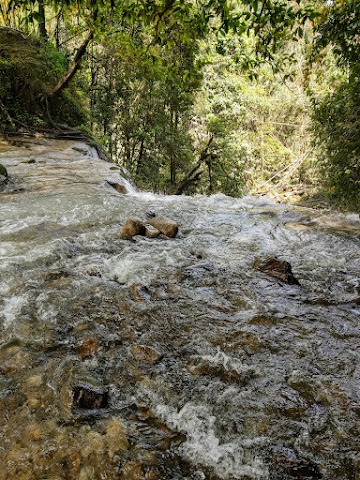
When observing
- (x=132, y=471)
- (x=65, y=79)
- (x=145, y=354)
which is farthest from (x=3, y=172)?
(x=132, y=471)

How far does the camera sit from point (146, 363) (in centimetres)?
269

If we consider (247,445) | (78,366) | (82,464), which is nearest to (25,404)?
(78,366)

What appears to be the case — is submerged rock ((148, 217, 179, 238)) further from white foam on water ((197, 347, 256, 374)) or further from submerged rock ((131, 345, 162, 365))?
white foam on water ((197, 347, 256, 374))

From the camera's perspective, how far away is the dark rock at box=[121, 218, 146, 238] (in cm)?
505

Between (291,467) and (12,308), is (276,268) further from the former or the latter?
(12,308)

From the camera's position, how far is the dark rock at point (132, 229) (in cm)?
505

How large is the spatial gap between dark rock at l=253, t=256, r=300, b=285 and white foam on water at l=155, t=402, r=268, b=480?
1.96 meters

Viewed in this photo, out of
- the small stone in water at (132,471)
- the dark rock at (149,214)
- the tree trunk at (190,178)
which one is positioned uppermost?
the dark rock at (149,214)

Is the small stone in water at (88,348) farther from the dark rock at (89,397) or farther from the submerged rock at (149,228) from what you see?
the submerged rock at (149,228)

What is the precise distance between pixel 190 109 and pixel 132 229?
10.5 meters

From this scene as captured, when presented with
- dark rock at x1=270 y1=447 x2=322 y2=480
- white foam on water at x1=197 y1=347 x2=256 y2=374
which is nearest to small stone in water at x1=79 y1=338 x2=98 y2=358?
white foam on water at x1=197 y1=347 x2=256 y2=374

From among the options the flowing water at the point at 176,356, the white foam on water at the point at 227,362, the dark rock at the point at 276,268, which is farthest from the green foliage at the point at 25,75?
the white foam on water at the point at 227,362

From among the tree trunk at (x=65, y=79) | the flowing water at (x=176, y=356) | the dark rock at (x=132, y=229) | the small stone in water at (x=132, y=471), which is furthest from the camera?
the tree trunk at (x=65, y=79)

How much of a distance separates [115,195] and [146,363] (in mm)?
4947
